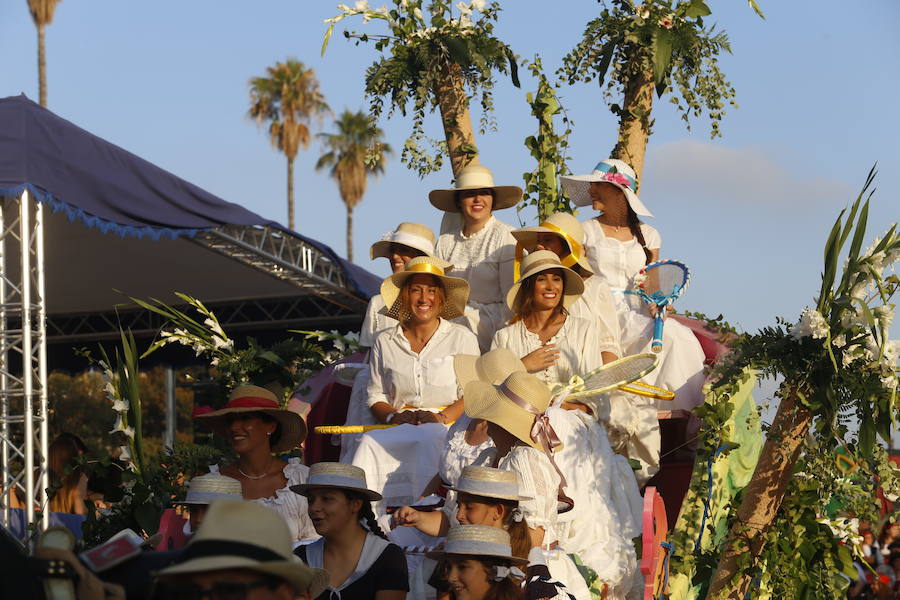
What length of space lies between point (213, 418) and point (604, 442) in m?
1.97

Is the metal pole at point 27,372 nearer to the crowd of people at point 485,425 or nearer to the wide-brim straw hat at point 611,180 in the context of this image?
the crowd of people at point 485,425

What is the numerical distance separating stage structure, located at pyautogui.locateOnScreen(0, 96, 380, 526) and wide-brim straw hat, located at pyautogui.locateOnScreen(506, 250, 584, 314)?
345 cm

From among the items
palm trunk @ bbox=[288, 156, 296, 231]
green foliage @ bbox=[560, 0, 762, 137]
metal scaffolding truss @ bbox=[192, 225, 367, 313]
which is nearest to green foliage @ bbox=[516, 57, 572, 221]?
green foliage @ bbox=[560, 0, 762, 137]

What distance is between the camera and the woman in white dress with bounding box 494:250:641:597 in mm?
6168

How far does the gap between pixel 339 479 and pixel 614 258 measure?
11.7ft

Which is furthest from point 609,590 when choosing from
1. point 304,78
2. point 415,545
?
point 304,78

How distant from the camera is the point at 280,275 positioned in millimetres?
17078

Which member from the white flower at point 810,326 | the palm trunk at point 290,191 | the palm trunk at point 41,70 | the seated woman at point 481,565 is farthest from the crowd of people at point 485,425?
the palm trunk at point 290,191

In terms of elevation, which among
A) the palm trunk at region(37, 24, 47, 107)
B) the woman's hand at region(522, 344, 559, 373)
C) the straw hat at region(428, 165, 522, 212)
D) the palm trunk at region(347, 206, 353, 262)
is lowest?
the woman's hand at region(522, 344, 559, 373)

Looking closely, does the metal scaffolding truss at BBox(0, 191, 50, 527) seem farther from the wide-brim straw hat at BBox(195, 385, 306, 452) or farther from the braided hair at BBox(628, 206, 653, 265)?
the braided hair at BBox(628, 206, 653, 265)

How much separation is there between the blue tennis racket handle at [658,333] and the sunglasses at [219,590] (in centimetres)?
520

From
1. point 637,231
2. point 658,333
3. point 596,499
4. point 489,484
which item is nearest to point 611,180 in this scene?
point 637,231

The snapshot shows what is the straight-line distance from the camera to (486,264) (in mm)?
8422

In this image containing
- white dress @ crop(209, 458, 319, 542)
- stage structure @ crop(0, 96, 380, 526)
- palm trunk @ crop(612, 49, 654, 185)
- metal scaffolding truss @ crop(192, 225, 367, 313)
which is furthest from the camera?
metal scaffolding truss @ crop(192, 225, 367, 313)
